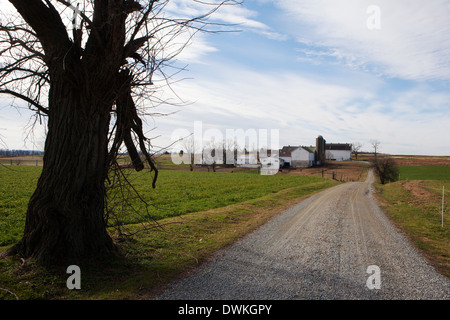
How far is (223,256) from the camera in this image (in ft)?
21.1

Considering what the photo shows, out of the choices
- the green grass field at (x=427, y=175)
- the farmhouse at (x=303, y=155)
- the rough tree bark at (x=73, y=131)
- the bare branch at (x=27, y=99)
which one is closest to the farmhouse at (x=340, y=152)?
the farmhouse at (x=303, y=155)

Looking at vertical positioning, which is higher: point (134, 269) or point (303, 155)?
point (303, 155)

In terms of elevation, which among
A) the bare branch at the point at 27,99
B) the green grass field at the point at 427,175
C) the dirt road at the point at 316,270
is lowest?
the green grass field at the point at 427,175

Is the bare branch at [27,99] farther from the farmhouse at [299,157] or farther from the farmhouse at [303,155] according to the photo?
the farmhouse at [299,157]

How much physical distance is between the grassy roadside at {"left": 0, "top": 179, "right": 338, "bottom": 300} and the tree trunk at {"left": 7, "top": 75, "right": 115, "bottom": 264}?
342 mm

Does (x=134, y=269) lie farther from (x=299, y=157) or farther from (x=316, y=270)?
(x=299, y=157)

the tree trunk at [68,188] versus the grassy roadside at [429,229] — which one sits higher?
the tree trunk at [68,188]

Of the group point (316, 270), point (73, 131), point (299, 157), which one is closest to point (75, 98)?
point (73, 131)

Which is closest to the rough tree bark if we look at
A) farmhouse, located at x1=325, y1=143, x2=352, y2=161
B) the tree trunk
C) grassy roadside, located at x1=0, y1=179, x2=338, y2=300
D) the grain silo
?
the tree trunk

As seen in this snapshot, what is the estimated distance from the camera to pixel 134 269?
552 centimetres

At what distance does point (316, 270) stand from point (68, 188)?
4.83 m

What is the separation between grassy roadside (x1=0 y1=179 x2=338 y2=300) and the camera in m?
4.45

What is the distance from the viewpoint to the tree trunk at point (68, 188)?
5.23 metres

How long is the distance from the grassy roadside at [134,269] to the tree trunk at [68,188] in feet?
1.12
